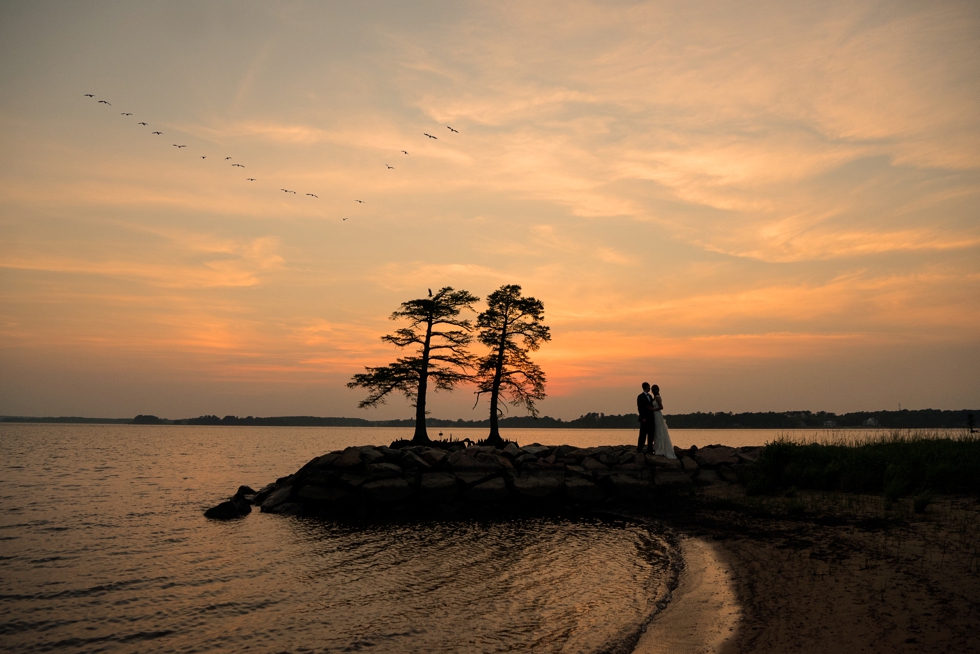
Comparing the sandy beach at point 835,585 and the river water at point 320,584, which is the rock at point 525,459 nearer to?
the river water at point 320,584

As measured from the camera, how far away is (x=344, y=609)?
435 inches

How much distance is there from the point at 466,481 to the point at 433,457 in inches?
75.5

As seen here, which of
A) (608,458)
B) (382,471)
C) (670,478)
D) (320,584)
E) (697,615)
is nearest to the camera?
(697,615)

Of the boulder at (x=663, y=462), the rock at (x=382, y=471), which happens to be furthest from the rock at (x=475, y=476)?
the boulder at (x=663, y=462)

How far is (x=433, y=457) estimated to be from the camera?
2480cm

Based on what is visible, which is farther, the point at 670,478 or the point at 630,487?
the point at 670,478

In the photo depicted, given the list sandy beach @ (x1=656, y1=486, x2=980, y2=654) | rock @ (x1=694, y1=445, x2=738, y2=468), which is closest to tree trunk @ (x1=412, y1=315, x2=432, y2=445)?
rock @ (x1=694, y1=445, x2=738, y2=468)

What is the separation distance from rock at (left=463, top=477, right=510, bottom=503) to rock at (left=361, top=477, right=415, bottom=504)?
2353 mm

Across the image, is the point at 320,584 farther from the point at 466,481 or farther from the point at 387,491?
the point at 466,481

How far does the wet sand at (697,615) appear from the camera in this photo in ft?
26.9

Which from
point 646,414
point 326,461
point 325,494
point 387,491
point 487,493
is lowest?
point 325,494

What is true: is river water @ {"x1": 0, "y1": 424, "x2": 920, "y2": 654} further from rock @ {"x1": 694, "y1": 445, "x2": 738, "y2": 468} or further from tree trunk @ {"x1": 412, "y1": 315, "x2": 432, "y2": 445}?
tree trunk @ {"x1": 412, "y1": 315, "x2": 432, "y2": 445}

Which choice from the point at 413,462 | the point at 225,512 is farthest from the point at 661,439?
the point at 225,512

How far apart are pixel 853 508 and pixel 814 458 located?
590 cm
